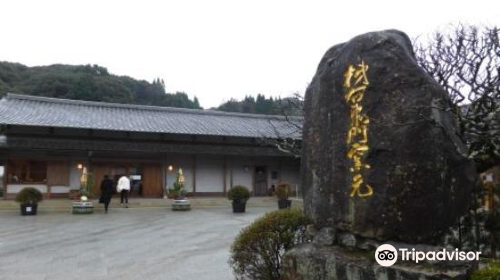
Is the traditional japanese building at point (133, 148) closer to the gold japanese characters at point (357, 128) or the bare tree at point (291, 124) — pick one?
the bare tree at point (291, 124)

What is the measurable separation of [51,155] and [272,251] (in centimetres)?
2082

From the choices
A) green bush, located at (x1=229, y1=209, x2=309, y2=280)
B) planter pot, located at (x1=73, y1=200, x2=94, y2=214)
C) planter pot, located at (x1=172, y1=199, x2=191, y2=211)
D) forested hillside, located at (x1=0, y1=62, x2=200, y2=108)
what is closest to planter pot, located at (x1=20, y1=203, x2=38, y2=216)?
planter pot, located at (x1=73, y1=200, x2=94, y2=214)

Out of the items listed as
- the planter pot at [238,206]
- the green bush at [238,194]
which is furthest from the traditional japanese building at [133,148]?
the planter pot at [238,206]

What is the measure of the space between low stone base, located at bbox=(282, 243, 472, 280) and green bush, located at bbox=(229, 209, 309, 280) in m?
0.29

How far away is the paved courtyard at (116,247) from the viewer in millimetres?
6656

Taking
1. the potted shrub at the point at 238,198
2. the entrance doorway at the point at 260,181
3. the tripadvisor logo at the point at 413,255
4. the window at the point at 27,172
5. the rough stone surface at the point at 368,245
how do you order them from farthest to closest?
the entrance doorway at the point at 260,181 < the window at the point at 27,172 < the potted shrub at the point at 238,198 < the rough stone surface at the point at 368,245 < the tripadvisor logo at the point at 413,255

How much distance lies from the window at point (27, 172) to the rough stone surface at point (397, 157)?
844 inches

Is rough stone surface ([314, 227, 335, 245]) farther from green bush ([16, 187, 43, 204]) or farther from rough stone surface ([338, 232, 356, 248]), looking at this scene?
green bush ([16, 187, 43, 204])

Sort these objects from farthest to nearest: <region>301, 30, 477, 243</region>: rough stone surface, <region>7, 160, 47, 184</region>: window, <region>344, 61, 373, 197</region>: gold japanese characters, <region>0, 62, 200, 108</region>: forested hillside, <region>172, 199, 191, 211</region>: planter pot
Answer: <region>0, 62, 200, 108</region>: forested hillside → <region>7, 160, 47, 184</region>: window → <region>172, 199, 191, 211</region>: planter pot → <region>344, 61, 373, 197</region>: gold japanese characters → <region>301, 30, 477, 243</region>: rough stone surface

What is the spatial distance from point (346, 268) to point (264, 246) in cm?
118

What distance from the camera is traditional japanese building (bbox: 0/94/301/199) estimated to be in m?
22.1

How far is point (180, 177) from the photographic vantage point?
65.8ft

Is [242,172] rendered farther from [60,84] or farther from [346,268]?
[60,84]

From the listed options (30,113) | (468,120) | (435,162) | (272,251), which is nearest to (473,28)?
(468,120)
